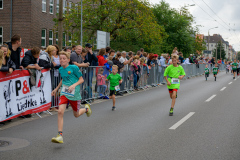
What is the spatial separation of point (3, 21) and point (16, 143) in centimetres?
3270

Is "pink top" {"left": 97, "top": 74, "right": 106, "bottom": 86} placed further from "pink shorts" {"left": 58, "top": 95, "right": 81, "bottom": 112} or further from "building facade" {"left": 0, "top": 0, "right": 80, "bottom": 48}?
"building facade" {"left": 0, "top": 0, "right": 80, "bottom": 48}

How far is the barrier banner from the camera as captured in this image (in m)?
8.51

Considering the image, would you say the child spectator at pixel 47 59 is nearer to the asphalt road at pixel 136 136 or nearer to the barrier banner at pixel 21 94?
the barrier banner at pixel 21 94

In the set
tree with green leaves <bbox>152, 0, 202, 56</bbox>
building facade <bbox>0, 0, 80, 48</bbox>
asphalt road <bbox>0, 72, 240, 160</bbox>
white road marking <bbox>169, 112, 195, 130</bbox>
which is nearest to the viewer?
asphalt road <bbox>0, 72, 240, 160</bbox>

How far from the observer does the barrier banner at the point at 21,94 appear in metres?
8.51

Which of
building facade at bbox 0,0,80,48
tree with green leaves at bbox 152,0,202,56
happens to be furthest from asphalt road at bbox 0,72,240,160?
tree with green leaves at bbox 152,0,202,56

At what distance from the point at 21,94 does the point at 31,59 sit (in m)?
1.10

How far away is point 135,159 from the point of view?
17.6ft

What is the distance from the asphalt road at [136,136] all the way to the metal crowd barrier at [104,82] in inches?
49.4

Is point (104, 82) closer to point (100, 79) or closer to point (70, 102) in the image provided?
point (100, 79)

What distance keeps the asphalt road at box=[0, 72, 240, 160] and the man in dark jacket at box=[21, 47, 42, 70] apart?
1449 millimetres

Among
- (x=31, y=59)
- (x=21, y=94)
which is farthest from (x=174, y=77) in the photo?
(x=21, y=94)

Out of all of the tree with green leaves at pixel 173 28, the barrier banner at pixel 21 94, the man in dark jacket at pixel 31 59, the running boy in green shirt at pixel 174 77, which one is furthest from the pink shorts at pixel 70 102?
the tree with green leaves at pixel 173 28

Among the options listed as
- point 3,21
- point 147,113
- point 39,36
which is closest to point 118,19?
point 39,36
